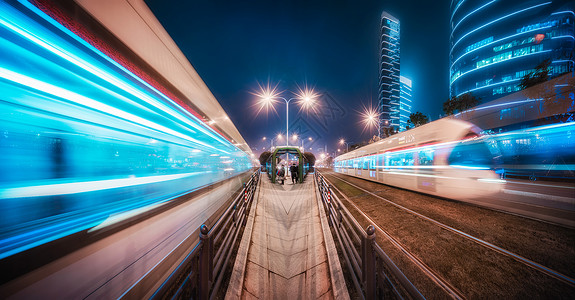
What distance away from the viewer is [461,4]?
4966 cm

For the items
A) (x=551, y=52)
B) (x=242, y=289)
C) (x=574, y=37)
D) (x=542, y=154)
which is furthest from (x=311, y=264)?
(x=574, y=37)

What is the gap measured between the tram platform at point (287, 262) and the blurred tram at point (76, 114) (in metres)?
2.58

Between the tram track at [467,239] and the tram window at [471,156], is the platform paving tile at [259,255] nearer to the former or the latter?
the tram track at [467,239]

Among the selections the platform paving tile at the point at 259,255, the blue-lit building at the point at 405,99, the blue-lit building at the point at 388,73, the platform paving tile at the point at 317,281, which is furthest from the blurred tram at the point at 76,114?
the blue-lit building at the point at 405,99

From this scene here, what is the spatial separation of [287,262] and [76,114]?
4039 millimetres

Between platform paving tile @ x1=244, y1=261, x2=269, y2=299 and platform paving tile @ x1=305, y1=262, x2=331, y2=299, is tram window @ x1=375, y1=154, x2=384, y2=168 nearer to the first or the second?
platform paving tile @ x1=305, y1=262, x2=331, y2=299

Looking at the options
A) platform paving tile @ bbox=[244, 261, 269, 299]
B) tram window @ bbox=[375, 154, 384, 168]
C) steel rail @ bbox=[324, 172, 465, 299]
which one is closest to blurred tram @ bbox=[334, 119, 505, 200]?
tram window @ bbox=[375, 154, 384, 168]

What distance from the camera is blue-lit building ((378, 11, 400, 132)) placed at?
71188 millimetres

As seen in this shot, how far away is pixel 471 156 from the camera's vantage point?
550 centimetres

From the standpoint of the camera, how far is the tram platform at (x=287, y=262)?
253 centimetres

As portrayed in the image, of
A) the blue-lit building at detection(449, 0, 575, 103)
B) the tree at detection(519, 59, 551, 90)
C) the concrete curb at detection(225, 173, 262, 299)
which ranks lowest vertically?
the concrete curb at detection(225, 173, 262, 299)

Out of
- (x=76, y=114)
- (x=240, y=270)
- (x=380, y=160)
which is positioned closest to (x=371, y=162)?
(x=380, y=160)

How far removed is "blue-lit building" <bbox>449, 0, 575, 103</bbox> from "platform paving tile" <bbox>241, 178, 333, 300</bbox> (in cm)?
5311

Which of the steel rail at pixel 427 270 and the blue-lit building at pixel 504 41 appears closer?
the steel rail at pixel 427 270
